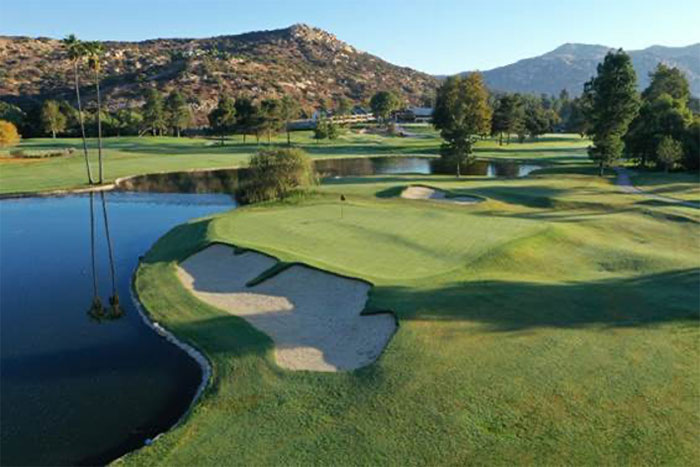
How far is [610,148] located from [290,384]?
2536 inches

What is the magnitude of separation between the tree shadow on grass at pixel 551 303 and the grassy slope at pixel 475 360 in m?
0.10

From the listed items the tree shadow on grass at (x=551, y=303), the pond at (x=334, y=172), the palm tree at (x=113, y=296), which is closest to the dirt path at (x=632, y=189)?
the pond at (x=334, y=172)

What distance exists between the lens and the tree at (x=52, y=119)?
422 feet

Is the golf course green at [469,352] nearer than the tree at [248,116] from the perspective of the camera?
Yes

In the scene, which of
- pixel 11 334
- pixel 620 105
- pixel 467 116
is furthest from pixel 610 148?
pixel 11 334

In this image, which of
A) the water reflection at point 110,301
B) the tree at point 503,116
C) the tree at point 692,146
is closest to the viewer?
the water reflection at point 110,301

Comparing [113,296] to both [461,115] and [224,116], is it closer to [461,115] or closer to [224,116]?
[461,115]

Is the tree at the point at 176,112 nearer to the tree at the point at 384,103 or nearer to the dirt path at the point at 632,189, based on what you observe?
the tree at the point at 384,103

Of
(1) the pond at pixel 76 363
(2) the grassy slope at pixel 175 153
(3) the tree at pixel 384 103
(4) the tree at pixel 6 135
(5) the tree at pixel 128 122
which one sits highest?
(3) the tree at pixel 384 103

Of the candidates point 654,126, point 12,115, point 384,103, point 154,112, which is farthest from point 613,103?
point 12,115

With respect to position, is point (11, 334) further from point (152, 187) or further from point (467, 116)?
point (467, 116)

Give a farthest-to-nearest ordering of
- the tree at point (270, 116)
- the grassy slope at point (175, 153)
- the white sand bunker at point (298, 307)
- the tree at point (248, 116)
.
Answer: the tree at point (270, 116) < the tree at point (248, 116) < the grassy slope at point (175, 153) < the white sand bunker at point (298, 307)

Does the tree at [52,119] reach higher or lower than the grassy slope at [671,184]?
higher

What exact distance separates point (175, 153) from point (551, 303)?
93468mm
